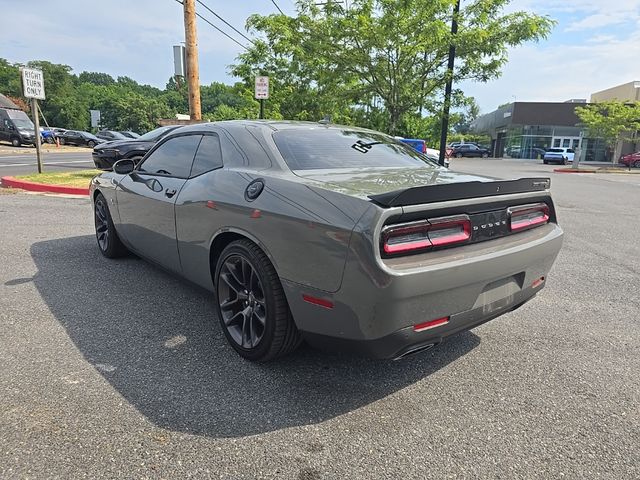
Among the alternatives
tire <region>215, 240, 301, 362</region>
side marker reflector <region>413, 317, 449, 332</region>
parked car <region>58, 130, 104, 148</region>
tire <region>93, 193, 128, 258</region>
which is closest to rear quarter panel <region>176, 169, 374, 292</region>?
tire <region>215, 240, 301, 362</region>

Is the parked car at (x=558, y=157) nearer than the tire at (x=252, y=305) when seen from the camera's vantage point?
No

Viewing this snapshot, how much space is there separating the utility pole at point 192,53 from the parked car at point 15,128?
25.5 metres

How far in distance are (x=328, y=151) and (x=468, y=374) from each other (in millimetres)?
1770

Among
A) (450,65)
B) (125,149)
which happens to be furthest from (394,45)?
(125,149)

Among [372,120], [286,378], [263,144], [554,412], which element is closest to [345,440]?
[286,378]

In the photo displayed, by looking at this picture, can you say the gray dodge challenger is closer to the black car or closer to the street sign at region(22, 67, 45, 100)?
the black car

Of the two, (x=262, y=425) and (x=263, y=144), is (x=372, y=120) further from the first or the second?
(x=262, y=425)

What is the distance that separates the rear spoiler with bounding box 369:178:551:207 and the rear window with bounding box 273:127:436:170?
3.04 feet

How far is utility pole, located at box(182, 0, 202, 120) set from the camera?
1156cm

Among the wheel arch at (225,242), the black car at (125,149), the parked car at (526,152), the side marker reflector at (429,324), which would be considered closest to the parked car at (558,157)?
the parked car at (526,152)

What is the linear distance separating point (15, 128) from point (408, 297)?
37174 millimetres

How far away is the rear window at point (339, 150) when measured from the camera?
311 centimetres

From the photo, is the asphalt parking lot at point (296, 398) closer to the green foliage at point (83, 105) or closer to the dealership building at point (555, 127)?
the dealership building at point (555, 127)

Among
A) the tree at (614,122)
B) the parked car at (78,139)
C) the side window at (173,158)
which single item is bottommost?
the side window at (173,158)
